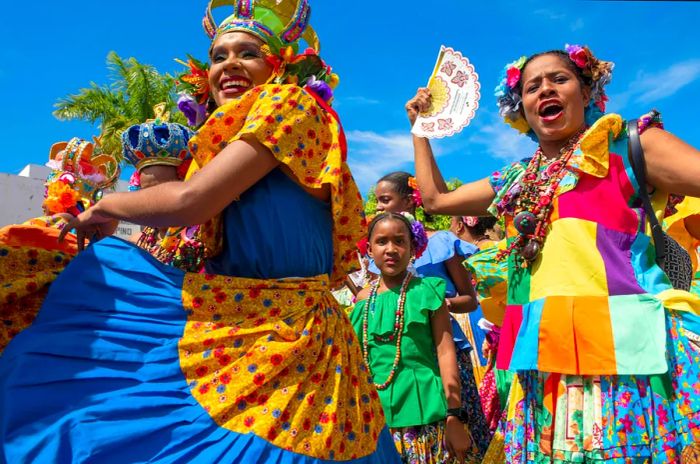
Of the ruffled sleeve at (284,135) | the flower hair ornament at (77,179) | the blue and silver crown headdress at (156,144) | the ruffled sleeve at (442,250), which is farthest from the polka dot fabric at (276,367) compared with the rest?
the ruffled sleeve at (442,250)

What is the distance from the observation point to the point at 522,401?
284 centimetres

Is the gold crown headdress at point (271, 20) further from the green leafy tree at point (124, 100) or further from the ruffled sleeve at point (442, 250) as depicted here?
the green leafy tree at point (124, 100)

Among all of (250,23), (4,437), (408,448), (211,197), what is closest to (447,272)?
(408,448)

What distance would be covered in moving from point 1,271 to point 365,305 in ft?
7.85

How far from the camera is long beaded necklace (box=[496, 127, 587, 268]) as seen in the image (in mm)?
2803

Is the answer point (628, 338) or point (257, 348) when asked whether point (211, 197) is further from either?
point (628, 338)

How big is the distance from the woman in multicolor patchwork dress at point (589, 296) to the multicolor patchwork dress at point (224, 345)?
0.73 metres

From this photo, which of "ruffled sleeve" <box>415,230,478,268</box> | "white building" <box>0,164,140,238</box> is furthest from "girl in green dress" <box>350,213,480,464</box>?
"white building" <box>0,164,140,238</box>

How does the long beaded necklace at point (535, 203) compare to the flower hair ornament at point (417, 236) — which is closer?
the long beaded necklace at point (535, 203)

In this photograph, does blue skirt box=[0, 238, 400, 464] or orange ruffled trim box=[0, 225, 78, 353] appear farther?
orange ruffled trim box=[0, 225, 78, 353]

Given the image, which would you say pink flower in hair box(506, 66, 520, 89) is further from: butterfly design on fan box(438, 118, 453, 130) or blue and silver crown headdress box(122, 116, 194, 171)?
blue and silver crown headdress box(122, 116, 194, 171)

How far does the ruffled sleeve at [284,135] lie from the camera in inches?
88.5

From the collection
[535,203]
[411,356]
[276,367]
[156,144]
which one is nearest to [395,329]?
[411,356]

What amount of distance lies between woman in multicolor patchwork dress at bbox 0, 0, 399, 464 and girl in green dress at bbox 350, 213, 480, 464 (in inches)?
59.6
